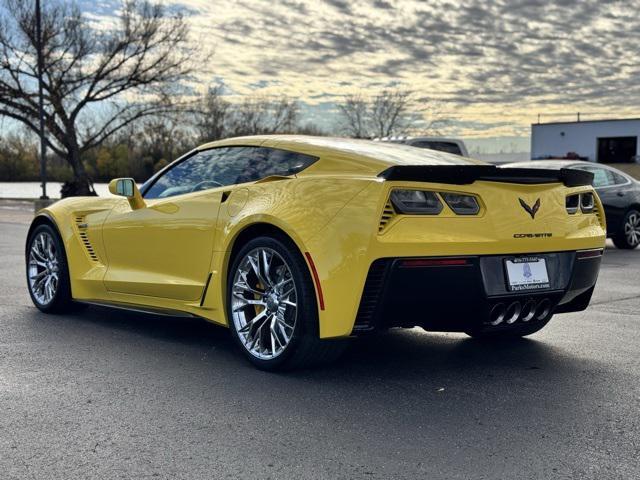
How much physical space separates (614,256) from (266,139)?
893 cm

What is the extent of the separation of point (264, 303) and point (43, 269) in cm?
296

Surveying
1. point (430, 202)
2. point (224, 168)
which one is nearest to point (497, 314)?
point (430, 202)

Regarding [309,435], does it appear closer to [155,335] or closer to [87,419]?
[87,419]

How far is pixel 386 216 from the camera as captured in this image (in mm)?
3998

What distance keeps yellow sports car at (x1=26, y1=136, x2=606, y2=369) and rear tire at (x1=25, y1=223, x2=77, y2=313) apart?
1.02 metres

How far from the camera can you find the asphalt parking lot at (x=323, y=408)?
123 inches

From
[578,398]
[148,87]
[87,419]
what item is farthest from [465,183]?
[148,87]

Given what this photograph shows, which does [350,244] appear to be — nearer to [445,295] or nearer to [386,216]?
[386,216]

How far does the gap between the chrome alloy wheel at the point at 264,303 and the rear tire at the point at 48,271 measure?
228cm

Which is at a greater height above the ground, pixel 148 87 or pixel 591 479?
pixel 148 87

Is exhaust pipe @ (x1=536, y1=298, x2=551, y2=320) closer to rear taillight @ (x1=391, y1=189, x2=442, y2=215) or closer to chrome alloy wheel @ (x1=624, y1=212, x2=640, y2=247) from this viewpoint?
rear taillight @ (x1=391, y1=189, x2=442, y2=215)

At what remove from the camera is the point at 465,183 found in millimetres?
4207

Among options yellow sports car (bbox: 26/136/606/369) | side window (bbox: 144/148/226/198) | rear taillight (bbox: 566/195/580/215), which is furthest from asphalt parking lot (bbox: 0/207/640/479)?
side window (bbox: 144/148/226/198)

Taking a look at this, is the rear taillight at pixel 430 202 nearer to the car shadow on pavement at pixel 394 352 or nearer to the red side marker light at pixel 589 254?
the red side marker light at pixel 589 254
